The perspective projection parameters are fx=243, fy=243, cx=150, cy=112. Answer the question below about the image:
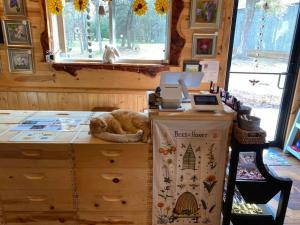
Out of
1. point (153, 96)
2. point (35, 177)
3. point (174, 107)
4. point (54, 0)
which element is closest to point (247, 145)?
point (174, 107)

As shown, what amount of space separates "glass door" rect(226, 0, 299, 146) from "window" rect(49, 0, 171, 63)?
0.93 m

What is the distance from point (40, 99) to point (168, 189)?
207 cm

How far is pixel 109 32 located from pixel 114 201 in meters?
1.99

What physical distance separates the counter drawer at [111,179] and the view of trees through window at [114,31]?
1.68 meters

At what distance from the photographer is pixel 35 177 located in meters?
1.74

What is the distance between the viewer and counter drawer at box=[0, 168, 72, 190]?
171 cm

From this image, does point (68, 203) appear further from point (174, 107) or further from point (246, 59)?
point (246, 59)

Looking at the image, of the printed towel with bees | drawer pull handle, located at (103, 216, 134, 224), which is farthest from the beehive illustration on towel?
drawer pull handle, located at (103, 216, 134, 224)

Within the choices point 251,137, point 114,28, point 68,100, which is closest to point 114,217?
point 251,137

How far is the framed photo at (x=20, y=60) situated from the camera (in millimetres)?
2855

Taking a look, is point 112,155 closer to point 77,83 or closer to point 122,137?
point 122,137

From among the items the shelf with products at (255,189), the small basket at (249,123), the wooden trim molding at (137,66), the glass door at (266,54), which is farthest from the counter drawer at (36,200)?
the glass door at (266,54)

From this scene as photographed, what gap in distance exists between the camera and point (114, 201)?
1809mm

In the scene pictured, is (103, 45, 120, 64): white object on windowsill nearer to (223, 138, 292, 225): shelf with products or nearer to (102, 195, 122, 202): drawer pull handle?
(102, 195, 122, 202): drawer pull handle
